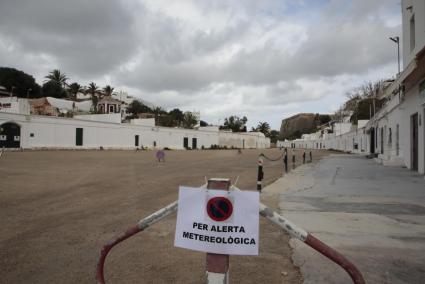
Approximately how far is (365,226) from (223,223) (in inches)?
184

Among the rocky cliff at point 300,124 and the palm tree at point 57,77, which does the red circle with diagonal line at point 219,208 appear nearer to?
the palm tree at point 57,77

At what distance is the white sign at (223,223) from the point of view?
2.63 metres

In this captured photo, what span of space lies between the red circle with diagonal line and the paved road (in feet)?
6.36

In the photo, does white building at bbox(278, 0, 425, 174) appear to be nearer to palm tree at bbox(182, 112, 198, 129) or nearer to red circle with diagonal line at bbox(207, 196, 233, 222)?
red circle with diagonal line at bbox(207, 196, 233, 222)

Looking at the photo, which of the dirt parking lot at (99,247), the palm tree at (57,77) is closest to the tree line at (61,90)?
the palm tree at (57,77)

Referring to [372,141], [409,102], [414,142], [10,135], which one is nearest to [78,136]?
[10,135]

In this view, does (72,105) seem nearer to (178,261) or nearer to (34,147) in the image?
(34,147)

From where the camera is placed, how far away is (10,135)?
35.6m

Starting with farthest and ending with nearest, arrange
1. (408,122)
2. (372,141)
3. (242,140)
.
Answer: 1. (242,140)
2. (372,141)
3. (408,122)

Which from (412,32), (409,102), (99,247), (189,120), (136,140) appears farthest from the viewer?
(189,120)

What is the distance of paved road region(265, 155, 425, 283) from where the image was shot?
425 centimetres

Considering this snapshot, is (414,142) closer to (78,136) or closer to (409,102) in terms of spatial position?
(409,102)

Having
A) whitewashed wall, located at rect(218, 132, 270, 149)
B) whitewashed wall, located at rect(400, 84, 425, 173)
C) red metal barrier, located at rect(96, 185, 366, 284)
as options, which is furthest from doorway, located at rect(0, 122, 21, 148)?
whitewashed wall, located at rect(218, 132, 270, 149)

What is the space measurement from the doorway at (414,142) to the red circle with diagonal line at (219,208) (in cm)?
1605
